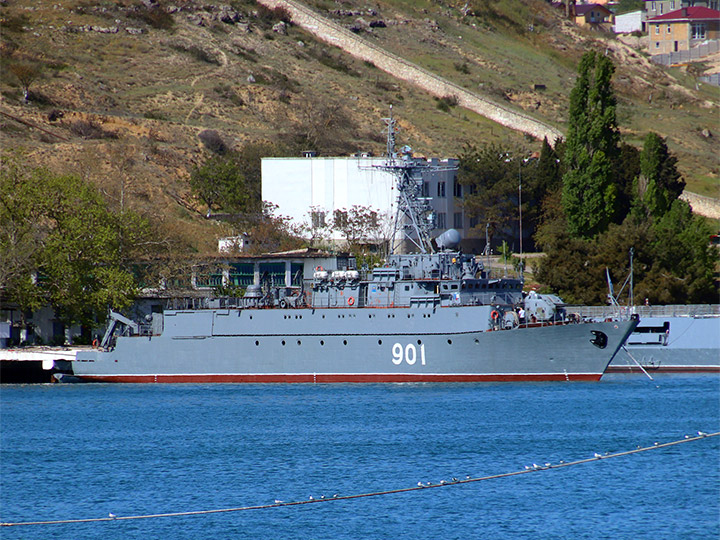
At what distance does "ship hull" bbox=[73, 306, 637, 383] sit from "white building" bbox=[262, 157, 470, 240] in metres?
23.4

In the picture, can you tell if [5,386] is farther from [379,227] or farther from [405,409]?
[379,227]

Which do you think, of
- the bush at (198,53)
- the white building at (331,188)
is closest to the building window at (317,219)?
the white building at (331,188)

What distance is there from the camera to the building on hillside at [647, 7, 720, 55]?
138 m

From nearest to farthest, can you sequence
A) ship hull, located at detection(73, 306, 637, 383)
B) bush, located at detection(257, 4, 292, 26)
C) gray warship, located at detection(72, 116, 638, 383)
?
ship hull, located at detection(73, 306, 637, 383) < gray warship, located at detection(72, 116, 638, 383) < bush, located at detection(257, 4, 292, 26)

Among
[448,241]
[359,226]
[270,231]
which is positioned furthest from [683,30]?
[448,241]

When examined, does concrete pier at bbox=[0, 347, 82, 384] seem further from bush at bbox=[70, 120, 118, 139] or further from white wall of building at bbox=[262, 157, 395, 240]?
bush at bbox=[70, 120, 118, 139]

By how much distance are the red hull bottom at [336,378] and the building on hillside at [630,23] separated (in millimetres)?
113970

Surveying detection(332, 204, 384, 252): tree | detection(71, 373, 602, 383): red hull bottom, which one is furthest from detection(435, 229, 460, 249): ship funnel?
detection(332, 204, 384, 252): tree

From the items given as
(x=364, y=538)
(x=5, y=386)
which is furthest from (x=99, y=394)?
(x=364, y=538)

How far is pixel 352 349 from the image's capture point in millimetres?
46375

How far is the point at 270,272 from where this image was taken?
61.4m

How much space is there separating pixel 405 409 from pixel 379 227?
31769 millimetres

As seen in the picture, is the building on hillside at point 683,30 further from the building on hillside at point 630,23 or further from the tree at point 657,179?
the tree at point 657,179

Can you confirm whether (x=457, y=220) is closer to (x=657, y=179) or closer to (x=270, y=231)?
(x=657, y=179)
